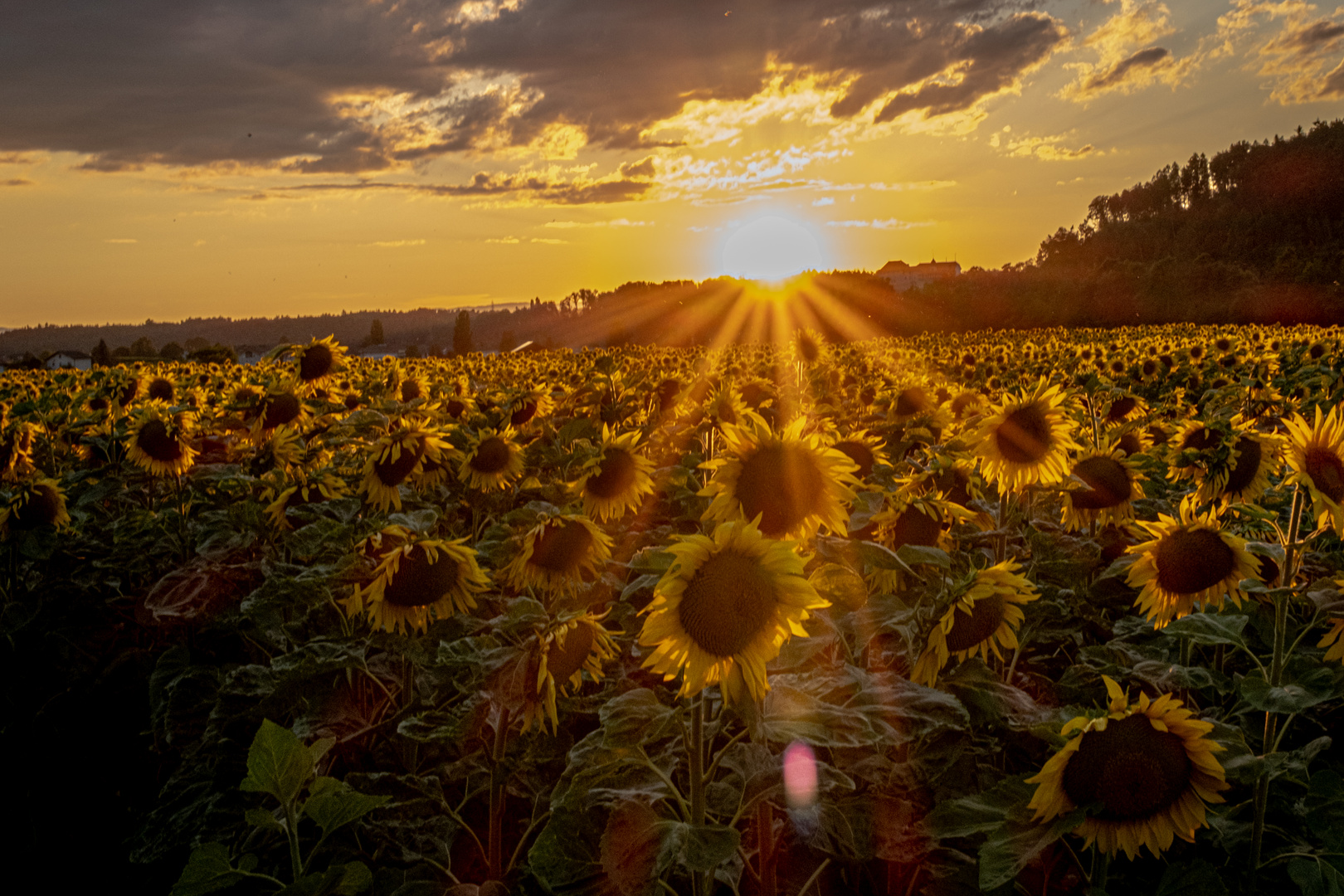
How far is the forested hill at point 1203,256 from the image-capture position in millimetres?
53562

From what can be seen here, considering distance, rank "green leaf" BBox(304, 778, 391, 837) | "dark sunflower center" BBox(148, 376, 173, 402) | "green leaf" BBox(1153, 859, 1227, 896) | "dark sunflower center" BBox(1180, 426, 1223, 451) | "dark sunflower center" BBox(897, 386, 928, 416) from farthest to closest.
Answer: "dark sunflower center" BBox(148, 376, 173, 402) < "dark sunflower center" BBox(897, 386, 928, 416) < "dark sunflower center" BBox(1180, 426, 1223, 451) < "green leaf" BBox(1153, 859, 1227, 896) < "green leaf" BBox(304, 778, 391, 837)

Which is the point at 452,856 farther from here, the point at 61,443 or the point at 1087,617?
the point at 61,443

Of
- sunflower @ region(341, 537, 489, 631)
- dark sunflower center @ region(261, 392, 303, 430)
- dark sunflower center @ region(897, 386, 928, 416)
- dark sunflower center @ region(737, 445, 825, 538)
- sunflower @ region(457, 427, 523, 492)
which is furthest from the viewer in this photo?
dark sunflower center @ region(897, 386, 928, 416)

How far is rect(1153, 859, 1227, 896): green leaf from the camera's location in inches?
90.3

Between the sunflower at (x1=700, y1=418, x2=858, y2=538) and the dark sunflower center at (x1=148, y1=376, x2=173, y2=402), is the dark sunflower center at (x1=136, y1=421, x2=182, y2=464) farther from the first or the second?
the sunflower at (x1=700, y1=418, x2=858, y2=538)

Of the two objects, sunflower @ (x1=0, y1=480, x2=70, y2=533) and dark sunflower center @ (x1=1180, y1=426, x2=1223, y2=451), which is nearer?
dark sunflower center @ (x1=1180, y1=426, x2=1223, y2=451)

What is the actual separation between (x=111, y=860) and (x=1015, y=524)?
543cm

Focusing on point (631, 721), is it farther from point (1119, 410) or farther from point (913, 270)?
point (913, 270)

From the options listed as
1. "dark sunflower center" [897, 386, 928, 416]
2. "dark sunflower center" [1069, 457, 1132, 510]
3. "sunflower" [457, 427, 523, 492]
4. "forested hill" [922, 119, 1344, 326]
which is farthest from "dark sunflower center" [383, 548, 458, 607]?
"forested hill" [922, 119, 1344, 326]

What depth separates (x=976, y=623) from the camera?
273 centimetres

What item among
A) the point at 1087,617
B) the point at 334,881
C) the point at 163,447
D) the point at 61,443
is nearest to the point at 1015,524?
the point at 1087,617

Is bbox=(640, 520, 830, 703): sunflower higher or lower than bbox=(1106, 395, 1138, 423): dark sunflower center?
higher

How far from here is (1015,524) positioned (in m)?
4.44

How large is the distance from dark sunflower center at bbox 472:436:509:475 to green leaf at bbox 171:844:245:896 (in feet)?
10.4
